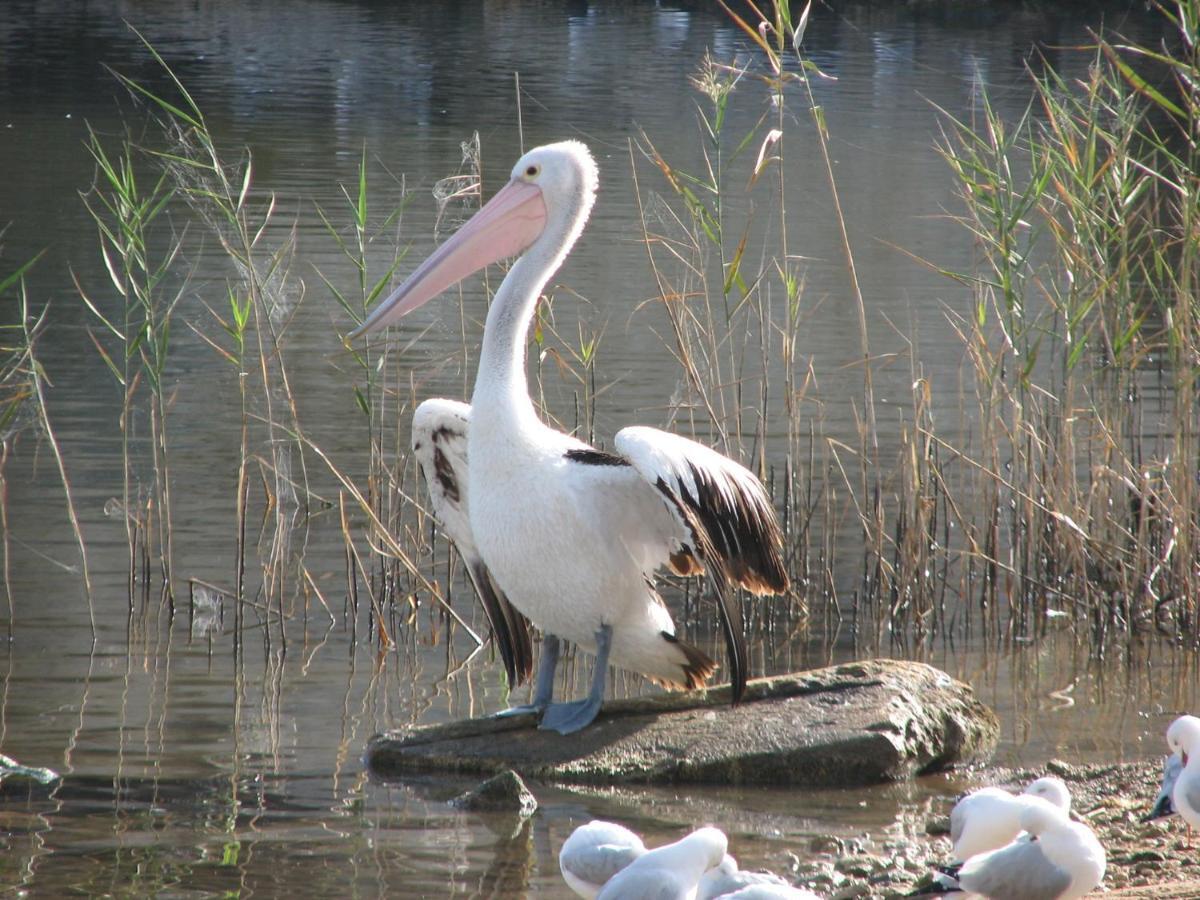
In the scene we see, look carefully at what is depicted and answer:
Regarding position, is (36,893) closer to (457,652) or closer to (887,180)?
(457,652)

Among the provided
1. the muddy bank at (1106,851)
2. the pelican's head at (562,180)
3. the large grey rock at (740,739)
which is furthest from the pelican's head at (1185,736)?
the pelican's head at (562,180)

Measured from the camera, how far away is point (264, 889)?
4.22m

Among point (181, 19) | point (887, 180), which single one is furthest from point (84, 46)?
point (887, 180)

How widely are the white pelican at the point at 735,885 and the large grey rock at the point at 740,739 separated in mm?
1424

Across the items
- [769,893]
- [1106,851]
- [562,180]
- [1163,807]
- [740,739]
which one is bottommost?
[740,739]

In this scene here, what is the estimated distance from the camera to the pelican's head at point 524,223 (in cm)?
541

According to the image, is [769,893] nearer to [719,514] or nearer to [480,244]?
[719,514]

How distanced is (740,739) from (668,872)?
65.9 inches

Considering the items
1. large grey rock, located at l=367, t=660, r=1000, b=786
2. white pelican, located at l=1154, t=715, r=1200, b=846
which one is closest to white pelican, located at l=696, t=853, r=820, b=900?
white pelican, located at l=1154, t=715, r=1200, b=846

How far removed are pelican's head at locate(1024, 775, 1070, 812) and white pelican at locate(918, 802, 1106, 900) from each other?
27cm

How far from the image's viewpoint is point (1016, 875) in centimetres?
362

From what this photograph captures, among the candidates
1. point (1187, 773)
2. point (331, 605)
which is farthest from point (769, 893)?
point (331, 605)

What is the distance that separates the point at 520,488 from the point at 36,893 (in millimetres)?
1641

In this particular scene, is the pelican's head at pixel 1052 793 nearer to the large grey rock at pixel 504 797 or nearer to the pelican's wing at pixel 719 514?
the pelican's wing at pixel 719 514
